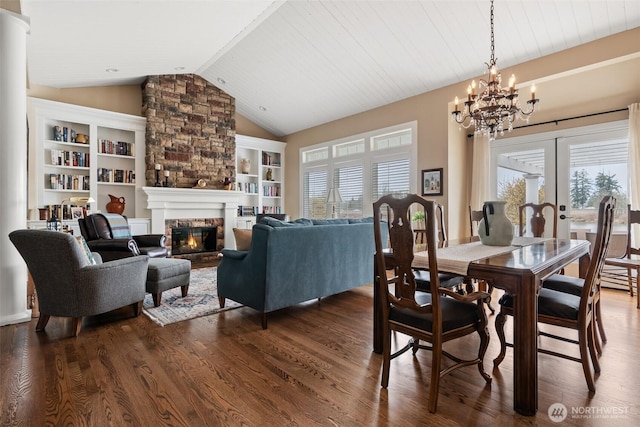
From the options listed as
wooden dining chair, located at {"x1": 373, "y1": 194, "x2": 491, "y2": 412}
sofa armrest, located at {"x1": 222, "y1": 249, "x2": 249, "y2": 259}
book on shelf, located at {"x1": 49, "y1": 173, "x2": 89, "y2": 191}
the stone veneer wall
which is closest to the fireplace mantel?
the stone veneer wall

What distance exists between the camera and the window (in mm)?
5727

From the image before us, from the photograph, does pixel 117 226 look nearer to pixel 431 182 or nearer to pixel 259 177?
pixel 259 177

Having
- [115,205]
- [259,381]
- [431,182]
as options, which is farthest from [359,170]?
[259,381]

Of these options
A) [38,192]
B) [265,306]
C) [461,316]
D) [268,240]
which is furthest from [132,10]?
[461,316]

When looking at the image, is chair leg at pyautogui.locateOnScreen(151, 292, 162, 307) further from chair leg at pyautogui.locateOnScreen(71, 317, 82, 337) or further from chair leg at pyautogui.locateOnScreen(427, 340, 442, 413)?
chair leg at pyautogui.locateOnScreen(427, 340, 442, 413)

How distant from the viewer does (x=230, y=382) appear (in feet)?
6.38

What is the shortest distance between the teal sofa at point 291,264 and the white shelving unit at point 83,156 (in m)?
3.85

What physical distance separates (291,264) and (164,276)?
142 centimetres

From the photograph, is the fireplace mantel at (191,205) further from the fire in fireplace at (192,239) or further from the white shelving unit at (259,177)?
the white shelving unit at (259,177)

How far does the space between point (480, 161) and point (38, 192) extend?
272 inches

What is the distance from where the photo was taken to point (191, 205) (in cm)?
641

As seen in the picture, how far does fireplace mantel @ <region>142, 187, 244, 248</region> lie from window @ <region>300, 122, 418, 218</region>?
1.72 meters

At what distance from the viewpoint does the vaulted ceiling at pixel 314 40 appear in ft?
11.2

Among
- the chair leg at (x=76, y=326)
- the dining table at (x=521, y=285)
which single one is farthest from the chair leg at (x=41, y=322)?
the dining table at (x=521, y=285)
